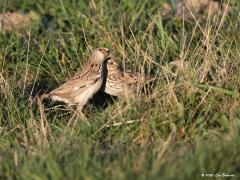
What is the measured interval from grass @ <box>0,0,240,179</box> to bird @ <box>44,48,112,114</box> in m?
0.19

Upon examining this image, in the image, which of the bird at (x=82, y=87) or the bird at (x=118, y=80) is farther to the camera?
the bird at (x=82, y=87)

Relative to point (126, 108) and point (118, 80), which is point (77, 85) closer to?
point (118, 80)

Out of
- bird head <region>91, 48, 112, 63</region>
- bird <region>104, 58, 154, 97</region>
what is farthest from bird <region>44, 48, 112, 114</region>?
bird <region>104, 58, 154, 97</region>

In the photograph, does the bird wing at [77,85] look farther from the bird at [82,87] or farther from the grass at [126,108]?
the grass at [126,108]

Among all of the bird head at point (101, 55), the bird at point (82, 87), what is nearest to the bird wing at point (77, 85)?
the bird at point (82, 87)

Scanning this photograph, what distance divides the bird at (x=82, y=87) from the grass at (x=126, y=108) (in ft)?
Result: 0.63

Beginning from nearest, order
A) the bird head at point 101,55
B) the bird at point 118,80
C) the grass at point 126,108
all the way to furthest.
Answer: the grass at point 126,108, the bird at point 118,80, the bird head at point 101,55

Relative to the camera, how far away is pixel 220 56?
8383 mm

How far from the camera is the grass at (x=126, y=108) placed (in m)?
5.87

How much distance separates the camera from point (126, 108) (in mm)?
7156

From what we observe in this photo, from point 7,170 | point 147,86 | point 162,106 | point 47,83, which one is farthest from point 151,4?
point 7,170

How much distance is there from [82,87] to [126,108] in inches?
64.1

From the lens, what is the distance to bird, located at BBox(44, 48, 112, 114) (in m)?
8.67

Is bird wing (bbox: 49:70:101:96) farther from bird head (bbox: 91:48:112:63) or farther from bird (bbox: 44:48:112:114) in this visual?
bird head (bbox: 91:48:112:63)
